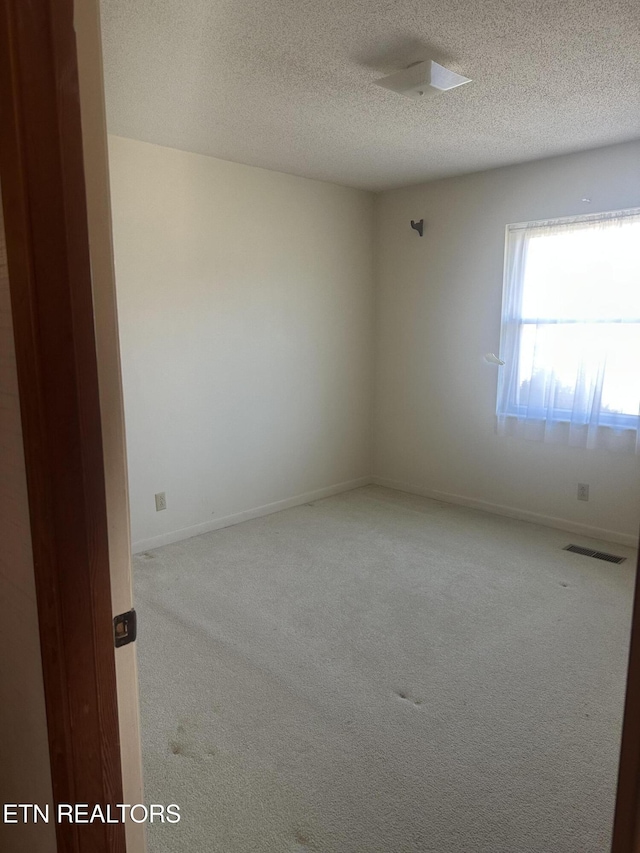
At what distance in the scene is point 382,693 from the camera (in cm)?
234

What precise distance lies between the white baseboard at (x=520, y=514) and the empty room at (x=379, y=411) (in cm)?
2

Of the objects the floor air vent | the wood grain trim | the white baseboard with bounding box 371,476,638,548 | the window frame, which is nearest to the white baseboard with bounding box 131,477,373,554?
the white baseboard with bounding box 371,476,638,548

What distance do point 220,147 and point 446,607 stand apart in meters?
2.98

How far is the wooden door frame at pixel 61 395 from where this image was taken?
76 cm

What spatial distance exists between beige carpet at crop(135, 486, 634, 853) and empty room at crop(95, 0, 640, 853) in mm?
13

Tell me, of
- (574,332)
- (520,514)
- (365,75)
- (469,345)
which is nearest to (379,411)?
(469,345)

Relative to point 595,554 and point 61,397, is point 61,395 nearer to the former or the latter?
point 61,397

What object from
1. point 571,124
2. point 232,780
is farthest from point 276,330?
point 232,780

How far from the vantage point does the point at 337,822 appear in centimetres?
173

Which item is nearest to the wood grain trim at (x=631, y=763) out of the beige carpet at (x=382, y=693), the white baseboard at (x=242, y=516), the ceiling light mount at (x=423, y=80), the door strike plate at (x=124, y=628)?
the door strike plate at (x=124, y=628)

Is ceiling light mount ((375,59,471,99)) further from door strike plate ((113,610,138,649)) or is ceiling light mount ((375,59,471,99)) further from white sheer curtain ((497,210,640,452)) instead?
door strike plate ((113,610,138,649))

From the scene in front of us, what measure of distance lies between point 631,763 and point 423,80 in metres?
2.66

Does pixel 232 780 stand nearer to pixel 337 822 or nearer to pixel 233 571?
pixel 337 822

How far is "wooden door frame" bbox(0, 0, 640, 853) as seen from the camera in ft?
2.49
